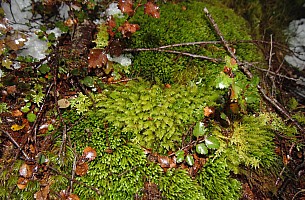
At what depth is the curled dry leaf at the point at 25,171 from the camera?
2092 millimetres

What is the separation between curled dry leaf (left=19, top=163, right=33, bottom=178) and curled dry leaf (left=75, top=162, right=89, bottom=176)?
39 centimetres

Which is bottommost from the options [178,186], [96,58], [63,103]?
[178,186]

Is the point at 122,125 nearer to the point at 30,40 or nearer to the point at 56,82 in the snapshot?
the point at 56,82

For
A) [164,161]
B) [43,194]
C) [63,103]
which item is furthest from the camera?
[63,103]

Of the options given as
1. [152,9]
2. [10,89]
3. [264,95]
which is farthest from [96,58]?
[264,95]

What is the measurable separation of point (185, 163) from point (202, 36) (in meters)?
1.57

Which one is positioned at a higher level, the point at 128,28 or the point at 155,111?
the point at 128,28

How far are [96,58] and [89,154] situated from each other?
95 centimetres

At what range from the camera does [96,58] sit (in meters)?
2.50

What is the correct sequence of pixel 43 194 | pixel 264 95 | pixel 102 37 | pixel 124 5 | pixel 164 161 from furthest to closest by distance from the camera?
1. pixel 102 37
2. pixel 264 95
3. pixel 124 5
4. pixel 164 161
5. pixel 43 194

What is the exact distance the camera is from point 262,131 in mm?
2441

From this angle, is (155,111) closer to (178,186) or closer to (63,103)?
(178,186)

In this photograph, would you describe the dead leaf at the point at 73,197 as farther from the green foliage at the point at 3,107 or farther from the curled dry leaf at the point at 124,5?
the curled dry leaf at the point at 124,5

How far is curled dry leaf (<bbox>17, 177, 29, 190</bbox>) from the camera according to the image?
207 cm
